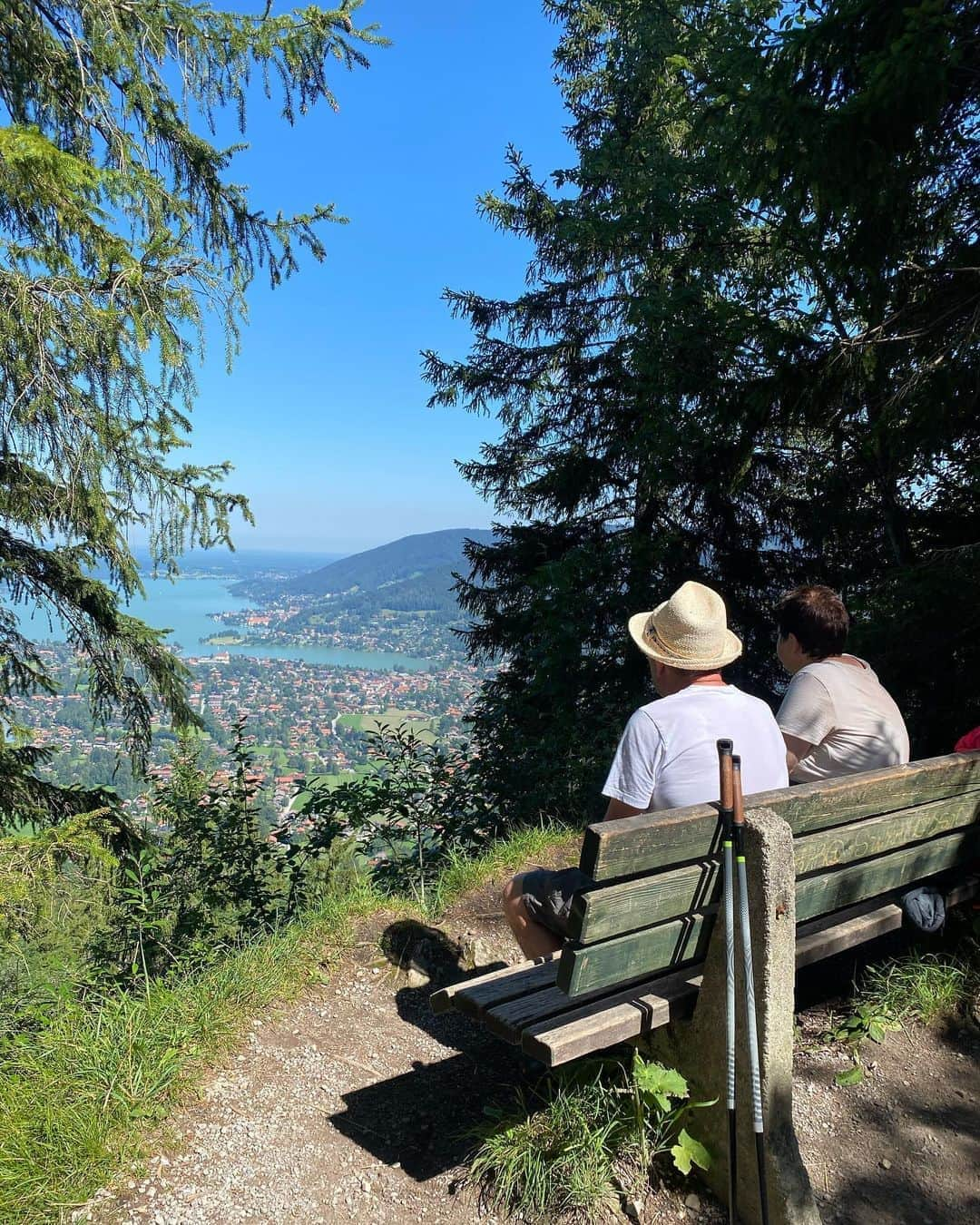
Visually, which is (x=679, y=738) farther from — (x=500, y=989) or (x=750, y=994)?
(x=500, y=989)

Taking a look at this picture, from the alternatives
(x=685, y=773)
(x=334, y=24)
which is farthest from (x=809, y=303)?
(x=685, y=773)

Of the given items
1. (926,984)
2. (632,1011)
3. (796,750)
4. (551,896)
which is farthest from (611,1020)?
(926,984)

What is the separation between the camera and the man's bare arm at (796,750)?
3451 millimetres

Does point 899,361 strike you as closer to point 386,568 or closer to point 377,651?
point 377,651

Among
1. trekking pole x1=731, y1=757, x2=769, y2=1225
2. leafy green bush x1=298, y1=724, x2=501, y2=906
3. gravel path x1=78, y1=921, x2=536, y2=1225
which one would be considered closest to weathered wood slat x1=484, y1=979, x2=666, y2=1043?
trekking pole x1=731, y1=757, x2=769, y2=1225

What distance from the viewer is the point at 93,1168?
2408 mm

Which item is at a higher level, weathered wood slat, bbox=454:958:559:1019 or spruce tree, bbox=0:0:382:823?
spruce tree, bbox=0:0:382:823

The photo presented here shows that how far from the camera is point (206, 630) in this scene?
11044 centimetres

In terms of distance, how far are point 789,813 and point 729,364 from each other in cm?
514

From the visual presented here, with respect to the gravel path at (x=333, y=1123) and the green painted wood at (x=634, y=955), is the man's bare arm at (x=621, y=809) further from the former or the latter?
the gravel path at (x=333, y=1123)

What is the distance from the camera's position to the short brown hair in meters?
3.51

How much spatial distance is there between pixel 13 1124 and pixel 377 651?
86.1 metres

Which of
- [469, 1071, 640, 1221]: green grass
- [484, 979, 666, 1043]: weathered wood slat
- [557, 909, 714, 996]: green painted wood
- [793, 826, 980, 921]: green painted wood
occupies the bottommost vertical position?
[469, 1071, 640, 1221]: green grass

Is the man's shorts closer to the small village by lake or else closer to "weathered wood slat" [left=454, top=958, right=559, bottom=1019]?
"weathered wood slat" [left=454, top=958, right=559, bottom=1019]
